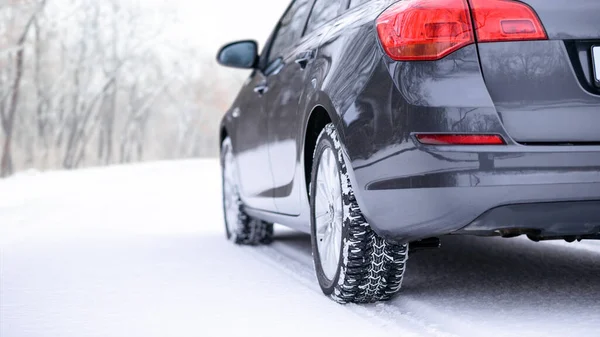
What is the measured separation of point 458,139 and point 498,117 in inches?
6.0

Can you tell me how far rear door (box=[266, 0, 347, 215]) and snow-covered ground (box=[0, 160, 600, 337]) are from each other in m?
0.50

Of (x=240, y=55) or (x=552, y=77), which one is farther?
(x=240, y=55)

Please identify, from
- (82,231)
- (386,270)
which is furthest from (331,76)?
(82,231)

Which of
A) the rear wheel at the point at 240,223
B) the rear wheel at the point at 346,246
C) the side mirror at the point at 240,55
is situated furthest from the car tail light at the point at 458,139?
the rear wheel at the point at 240,223

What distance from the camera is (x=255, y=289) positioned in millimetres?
4277

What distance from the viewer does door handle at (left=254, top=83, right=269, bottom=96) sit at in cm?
530

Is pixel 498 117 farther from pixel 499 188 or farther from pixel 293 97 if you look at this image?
pixel 293 97

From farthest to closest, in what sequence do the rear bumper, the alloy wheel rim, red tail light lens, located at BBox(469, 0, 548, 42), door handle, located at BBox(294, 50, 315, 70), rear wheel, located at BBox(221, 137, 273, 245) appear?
rear wheel, located at BBox(221, 137, 273, 245) → door handle, located at BBox(294, 50, 315, 70) → the alloy wheel rim → red tail light lens, located at BBox(469, 0, 548, 42) → the rear bumper

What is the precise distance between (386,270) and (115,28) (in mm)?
49336

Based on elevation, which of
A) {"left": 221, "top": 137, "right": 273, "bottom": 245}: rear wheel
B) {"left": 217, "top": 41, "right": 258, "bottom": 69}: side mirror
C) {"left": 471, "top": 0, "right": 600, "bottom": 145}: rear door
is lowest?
{"left": 221, "top": 137, "right": 273, "bottom": 245}: rear wheel

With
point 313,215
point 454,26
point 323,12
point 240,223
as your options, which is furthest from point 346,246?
point 240,223

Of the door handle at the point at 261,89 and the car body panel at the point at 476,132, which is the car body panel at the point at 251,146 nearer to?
the door handle at the point at 261,89

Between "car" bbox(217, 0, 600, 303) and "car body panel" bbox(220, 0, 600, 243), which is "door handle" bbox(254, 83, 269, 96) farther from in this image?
"car body panel" bbox(220, 0, 600, 243)

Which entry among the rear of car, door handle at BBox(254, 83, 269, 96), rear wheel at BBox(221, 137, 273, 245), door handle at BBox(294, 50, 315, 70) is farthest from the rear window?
rear wheel at BBox(221, 137, 273, 245)
